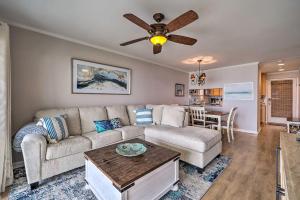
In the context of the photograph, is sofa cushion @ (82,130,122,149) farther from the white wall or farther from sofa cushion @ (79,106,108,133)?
the white wall

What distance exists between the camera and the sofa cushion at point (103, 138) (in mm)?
2297

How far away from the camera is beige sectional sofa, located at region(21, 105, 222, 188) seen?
1.75 meters

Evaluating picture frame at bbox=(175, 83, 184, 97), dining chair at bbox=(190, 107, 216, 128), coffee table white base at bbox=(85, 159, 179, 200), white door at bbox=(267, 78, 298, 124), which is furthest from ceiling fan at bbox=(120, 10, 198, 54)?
white door at bbox=(267, 78, 298, 124)

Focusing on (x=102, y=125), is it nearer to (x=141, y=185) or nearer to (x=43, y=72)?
(x=43, y=72)

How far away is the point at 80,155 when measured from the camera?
212 cm

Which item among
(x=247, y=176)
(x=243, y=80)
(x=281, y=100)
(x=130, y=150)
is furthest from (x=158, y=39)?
(x=281, y=100)

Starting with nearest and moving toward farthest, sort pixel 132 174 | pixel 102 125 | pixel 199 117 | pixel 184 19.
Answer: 1. pixel 132 174
2. pixel 184 19
3. pixel 102 125
4. pixel 199 117

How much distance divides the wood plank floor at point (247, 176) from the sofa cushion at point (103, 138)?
1122 millimetres

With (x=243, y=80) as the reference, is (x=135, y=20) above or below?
above

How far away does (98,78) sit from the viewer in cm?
322

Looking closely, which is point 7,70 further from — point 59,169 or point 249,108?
point 249,108

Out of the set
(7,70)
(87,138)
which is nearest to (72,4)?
(7,70)

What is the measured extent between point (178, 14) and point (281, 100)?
681cm

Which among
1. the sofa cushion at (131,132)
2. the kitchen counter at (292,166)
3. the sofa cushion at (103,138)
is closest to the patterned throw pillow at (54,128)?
the sofa cushion at (103,138)
